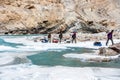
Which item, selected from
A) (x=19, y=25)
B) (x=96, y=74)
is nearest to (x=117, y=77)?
(x=96, y=74)

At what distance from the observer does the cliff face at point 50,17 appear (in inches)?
2467

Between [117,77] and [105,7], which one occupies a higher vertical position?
[105,7]

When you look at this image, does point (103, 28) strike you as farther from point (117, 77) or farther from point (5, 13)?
point (117, 77)

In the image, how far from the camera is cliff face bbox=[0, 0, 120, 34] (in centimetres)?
6266

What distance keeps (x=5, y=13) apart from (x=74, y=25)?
12.9 metres

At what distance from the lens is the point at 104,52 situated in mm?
22578

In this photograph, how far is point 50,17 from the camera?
64.2m

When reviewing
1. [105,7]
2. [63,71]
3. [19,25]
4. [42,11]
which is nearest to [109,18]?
[105,7]

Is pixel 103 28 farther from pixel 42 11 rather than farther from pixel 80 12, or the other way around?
pixel 42 11

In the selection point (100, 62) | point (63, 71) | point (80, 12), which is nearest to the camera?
point (63, 71)

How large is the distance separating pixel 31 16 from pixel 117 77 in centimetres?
5107

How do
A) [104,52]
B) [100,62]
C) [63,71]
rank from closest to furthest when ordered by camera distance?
[63,71], [100,62], [104,52]

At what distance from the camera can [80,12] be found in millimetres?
66938

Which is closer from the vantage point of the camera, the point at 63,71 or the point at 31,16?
the point at 63,71
